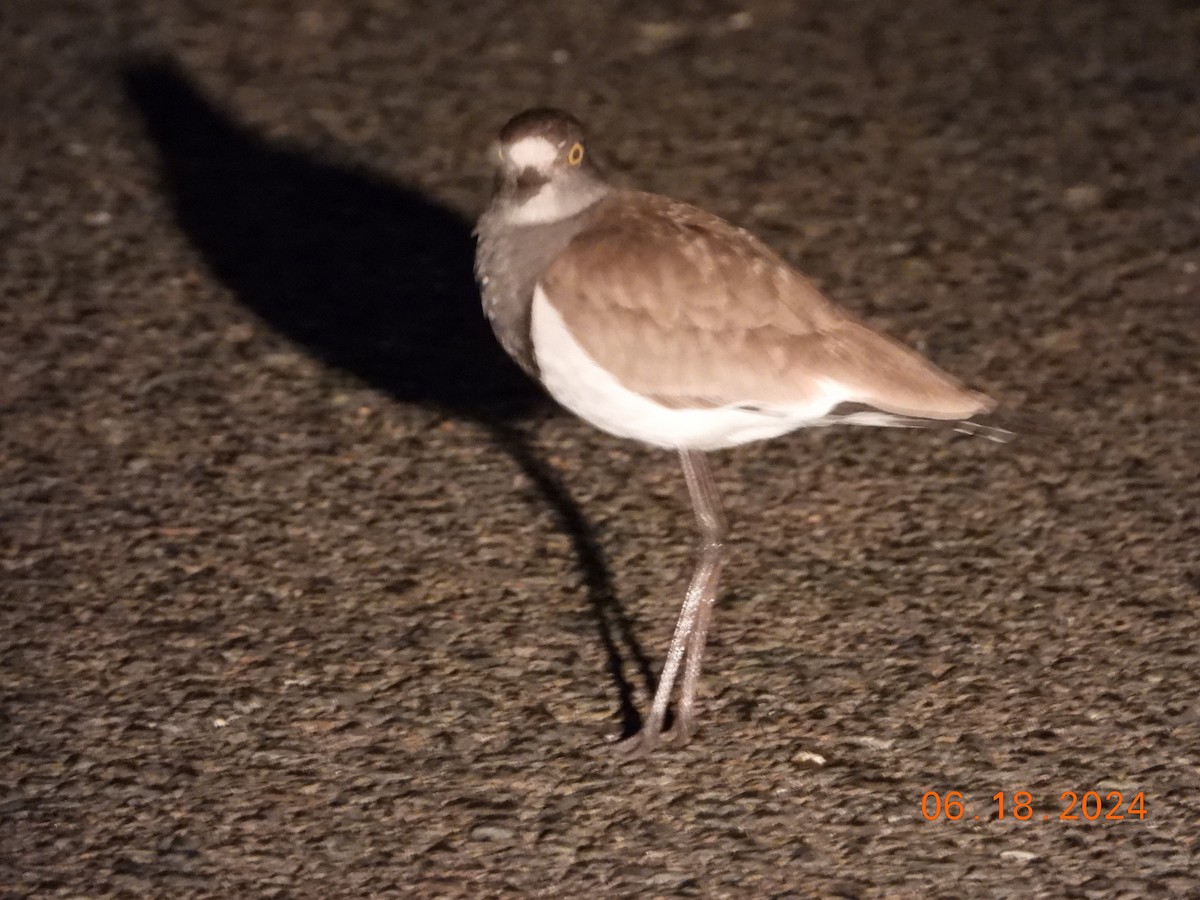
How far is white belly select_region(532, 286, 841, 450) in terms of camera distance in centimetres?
418

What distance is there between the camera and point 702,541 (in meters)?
4.44

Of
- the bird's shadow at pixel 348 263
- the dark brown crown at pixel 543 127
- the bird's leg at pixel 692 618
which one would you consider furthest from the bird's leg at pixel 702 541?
the dark brown crown at pixel 543 127

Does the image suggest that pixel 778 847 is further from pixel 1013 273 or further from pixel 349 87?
pixel 349 87

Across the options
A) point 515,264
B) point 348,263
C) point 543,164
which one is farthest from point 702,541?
point 348,263

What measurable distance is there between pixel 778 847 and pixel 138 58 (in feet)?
18.0

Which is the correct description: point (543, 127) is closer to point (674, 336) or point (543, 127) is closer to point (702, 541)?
point (674, 336)

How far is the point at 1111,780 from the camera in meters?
4.24

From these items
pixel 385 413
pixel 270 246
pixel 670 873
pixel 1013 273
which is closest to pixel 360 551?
pixel 385 413

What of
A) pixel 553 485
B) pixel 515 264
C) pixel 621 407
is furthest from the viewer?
pixel 553 485

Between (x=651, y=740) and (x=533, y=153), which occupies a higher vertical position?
(x=533, y=153)

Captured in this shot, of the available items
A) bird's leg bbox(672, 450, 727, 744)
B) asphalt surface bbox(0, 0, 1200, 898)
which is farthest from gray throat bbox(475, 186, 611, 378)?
asphalt surface bbox(0, 0, 1200, 898)

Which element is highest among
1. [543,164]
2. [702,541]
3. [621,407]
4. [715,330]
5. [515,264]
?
[543,164]

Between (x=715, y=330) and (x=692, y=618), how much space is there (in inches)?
30.0

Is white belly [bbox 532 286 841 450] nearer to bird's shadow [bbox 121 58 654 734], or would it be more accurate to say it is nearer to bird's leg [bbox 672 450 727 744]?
bird's leg [bbox 672 450 727 744]
